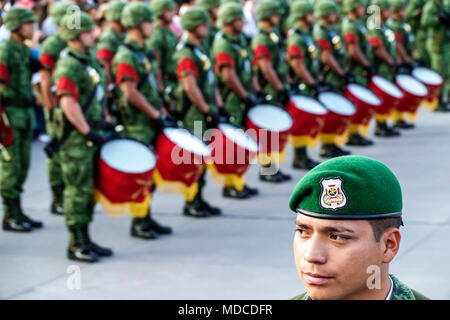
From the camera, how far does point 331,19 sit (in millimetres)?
11078

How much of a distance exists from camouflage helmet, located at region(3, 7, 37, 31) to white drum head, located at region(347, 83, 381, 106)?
14.0 feet

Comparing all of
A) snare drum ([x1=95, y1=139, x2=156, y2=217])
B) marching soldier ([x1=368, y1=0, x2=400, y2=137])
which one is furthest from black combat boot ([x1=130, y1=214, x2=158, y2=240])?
marching soldier ([x1=368, y1=0, x2=400, y2=137])

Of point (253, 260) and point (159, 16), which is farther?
point (159, 16)

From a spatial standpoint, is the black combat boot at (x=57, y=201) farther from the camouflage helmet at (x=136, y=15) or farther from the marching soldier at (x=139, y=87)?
Result: the camouflage helmet at (x=136, y=15)

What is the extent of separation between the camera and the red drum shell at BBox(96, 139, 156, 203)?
6500mm

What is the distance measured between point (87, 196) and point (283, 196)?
110 inches

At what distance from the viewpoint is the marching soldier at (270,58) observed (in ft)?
31.9

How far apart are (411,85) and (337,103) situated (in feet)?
7.34

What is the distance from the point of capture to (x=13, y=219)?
25.6 feet

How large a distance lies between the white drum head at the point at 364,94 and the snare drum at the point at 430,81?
149 cm

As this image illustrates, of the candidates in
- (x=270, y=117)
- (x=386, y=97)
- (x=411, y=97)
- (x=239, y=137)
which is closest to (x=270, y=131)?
(x=270, y=117)

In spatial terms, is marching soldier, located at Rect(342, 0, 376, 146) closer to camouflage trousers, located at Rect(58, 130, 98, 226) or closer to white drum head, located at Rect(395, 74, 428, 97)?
white drum head, located at Rect(395, 74, 428, 97)
